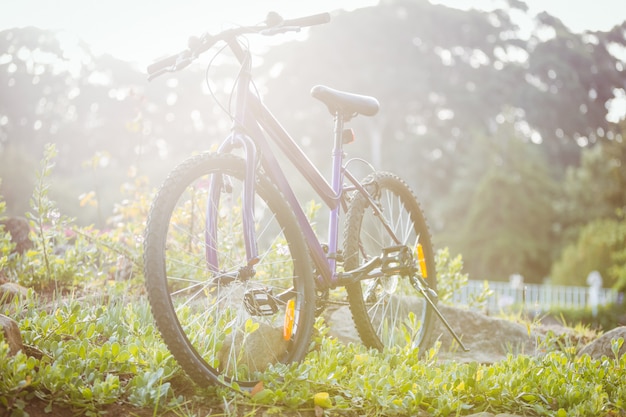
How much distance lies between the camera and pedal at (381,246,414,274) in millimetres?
3473

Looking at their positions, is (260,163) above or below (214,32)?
below

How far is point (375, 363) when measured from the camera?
2988mm

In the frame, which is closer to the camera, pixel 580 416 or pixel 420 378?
pixel 580 416

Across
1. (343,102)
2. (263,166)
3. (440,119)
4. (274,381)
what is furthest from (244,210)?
(440,119)

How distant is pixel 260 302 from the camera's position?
2.64 metres

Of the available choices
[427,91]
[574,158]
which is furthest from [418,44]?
[574,158]

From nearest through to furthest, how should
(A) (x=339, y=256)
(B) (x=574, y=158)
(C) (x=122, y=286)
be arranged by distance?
(A) (x=339, y=256), (C) (x=122, y=286), (B) (x=574, y=158)

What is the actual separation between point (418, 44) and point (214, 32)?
65.6 ft

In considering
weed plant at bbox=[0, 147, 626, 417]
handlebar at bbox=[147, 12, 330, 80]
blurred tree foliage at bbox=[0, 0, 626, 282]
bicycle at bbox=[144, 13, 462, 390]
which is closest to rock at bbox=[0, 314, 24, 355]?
weed plant at bbox=[0, 147, 626, 417]

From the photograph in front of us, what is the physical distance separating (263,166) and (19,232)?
10.3ft

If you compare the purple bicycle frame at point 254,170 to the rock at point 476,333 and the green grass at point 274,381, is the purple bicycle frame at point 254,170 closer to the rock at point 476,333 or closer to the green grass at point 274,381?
the green grass at point 274,381

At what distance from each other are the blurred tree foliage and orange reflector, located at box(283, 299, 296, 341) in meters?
15.2

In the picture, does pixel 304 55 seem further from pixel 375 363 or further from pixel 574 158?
pixel 375 363

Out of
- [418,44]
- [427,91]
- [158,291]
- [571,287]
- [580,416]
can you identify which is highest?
[418,44]
